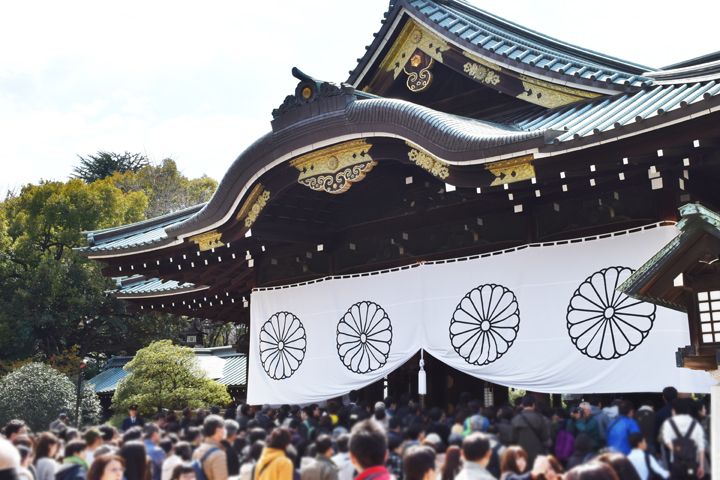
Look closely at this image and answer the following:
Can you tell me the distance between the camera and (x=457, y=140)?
755cm

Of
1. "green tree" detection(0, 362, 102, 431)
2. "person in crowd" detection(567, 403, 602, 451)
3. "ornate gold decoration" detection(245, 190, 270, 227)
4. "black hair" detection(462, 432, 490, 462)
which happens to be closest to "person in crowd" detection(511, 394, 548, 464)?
"person in crowd" detection(567, 403, 602, 451)

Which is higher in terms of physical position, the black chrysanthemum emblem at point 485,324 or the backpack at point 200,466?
the black chrysanthemum emblem at point 485,324

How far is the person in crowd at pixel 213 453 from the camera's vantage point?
199 inches

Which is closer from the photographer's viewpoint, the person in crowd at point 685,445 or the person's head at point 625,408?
the person in crowd at point 685,445

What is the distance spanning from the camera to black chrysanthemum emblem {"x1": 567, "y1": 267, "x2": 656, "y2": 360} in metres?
7.28

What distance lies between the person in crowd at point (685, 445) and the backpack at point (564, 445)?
0.92 m

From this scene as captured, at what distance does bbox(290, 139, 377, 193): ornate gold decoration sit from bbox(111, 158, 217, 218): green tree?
1079 inches

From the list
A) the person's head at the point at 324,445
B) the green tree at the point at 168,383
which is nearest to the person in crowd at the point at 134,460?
the person's head at the point at 324,445

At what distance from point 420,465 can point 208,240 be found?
7.54 m

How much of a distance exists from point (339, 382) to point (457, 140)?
4.28m

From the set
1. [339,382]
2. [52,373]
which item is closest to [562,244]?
[339,382]

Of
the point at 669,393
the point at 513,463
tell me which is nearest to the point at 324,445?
the point at 513,463

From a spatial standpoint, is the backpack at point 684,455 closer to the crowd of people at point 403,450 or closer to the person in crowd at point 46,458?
the crowd of people at point 403,450

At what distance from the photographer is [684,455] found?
5090 mm
